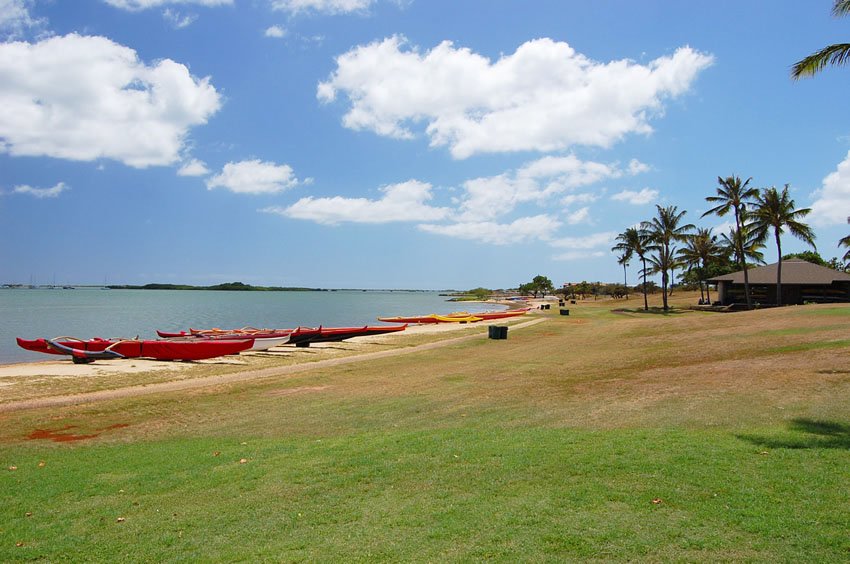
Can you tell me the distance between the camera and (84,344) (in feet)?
87.2

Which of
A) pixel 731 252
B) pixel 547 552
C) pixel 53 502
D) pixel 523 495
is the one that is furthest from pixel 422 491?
pixel 731 252

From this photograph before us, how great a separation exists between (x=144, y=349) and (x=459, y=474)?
78.5ft

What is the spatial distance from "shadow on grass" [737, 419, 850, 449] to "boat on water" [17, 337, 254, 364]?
2376cm

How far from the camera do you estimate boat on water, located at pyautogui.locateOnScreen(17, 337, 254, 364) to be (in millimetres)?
25438

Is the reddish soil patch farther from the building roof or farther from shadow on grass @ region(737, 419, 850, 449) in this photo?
the building roof

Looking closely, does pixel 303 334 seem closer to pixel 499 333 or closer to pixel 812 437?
pixel 499 333

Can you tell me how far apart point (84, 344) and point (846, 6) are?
31.5m

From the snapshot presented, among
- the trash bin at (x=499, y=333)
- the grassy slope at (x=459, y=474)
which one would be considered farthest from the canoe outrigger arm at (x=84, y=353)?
the trash bin at (x=499, y=333)

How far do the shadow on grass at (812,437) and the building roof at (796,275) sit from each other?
46008 mm

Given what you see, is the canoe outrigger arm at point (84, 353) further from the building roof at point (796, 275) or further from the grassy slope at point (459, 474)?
the building roof at point (796, 275)

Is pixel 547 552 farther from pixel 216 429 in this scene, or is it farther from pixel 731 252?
pixel 731 252

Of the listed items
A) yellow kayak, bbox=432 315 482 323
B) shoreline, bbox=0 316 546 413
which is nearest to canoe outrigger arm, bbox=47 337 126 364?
shoreline, bbox=0 316 546 413

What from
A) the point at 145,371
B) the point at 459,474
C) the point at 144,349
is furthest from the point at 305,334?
the point at 459,474

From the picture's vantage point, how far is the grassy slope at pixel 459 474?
4887 mm
